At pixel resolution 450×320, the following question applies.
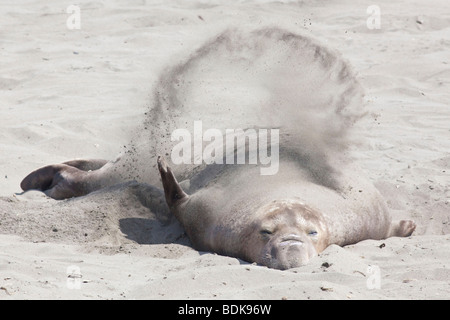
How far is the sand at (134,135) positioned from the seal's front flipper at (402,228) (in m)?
0.08

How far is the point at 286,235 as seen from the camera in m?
4.59

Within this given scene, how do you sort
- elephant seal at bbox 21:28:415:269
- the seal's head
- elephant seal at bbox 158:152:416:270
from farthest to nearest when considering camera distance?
elephant seal at bbox 21:28:415:269
elephant seal at bbox 158:152:416:270
the seal's head

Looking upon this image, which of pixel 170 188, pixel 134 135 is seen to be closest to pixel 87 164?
pixel 134 135

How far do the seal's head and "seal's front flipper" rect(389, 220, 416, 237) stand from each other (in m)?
0.90

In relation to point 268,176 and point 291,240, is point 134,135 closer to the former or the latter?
point 268,176

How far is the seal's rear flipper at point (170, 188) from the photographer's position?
5.57 metres

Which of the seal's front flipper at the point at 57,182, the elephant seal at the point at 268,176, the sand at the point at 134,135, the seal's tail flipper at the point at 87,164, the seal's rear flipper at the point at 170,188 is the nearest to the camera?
the sand at the point at 134,135

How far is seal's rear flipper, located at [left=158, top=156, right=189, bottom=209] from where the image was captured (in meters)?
5.57

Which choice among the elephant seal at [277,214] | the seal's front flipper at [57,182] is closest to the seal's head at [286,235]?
the elephant seal at [277,214]

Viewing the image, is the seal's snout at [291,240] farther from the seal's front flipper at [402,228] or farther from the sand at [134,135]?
the seal's front flipper at [402,228]

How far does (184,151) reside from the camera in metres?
6.61

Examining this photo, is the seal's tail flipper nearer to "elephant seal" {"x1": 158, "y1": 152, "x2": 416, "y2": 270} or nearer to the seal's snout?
"elephant seal" {"x1": 158, "y1": 152, "x2": 416, "y2": 270}

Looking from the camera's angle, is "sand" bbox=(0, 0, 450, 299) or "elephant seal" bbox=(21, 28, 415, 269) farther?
"elephant seal" bbox=(21, 28, 415, 269)

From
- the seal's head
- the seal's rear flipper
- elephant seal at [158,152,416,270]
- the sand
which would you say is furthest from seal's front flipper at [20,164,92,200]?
the seal's head
